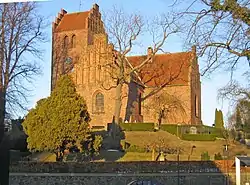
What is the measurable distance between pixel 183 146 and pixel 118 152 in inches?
76.7

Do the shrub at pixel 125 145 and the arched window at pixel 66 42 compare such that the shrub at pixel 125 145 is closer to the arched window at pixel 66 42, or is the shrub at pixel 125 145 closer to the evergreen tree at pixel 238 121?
the evergreen tree at pixel 238 121

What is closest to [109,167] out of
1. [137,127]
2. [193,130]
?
[193,130]

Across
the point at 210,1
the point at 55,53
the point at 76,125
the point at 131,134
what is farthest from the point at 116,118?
the point at 210,1

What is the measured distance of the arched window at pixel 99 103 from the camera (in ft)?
47.2

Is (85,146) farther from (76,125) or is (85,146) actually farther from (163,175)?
(163,175)

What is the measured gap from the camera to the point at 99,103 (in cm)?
1507

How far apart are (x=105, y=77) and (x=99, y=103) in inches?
38.9

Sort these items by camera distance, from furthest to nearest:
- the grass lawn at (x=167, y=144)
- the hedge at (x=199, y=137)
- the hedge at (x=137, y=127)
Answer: the hedge at (x=137, y=127) → the hedge at (x=199, y=137) → the grass lawn at (x=167, y=144)

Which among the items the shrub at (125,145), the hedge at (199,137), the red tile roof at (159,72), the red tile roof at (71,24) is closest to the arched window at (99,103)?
the red tile roof at (159,72)

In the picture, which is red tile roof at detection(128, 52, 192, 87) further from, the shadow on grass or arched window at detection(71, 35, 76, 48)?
the shadow on grass

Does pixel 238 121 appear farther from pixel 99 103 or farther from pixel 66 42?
pixel 66 42

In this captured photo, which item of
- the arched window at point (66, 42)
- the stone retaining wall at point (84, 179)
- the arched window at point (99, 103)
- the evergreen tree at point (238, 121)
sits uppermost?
the arched window at point (66, 42)

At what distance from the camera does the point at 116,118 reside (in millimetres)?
14234

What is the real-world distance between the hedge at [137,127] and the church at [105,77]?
1.87 feet
